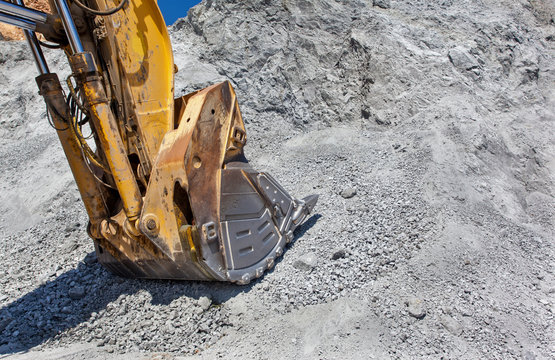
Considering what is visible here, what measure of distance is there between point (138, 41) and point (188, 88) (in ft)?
13.8

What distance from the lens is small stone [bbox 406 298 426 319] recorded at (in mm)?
3283

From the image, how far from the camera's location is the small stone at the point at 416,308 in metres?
3.28

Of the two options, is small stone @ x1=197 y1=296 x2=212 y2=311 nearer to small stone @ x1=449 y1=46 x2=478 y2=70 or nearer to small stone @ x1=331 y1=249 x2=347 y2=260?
small stone @ x1=331 y1=249 x2=347 y2=260

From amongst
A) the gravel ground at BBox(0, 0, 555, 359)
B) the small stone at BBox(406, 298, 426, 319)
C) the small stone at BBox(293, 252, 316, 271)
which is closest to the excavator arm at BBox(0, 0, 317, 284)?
the small stone at BBox(293, 252, 316, 271)

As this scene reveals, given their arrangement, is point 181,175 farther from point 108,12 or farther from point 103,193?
point 108,12

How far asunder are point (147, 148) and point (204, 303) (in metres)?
1.37

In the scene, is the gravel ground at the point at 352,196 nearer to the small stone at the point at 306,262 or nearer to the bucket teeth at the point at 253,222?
the small stone at the point at 306,262

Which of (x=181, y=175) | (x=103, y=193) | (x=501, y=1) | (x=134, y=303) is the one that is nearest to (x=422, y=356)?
(x=181, y=175)

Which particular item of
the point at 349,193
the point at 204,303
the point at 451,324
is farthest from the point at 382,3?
the point at 204,303

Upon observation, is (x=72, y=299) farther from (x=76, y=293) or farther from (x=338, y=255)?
(x=338, y=255)

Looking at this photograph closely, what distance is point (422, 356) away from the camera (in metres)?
3.01

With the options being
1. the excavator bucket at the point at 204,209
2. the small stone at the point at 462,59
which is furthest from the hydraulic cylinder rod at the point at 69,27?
the small stone at the point at 462,59

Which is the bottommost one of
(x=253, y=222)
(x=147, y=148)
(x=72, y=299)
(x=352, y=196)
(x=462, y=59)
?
(x=352, y=196)

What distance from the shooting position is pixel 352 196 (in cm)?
509
